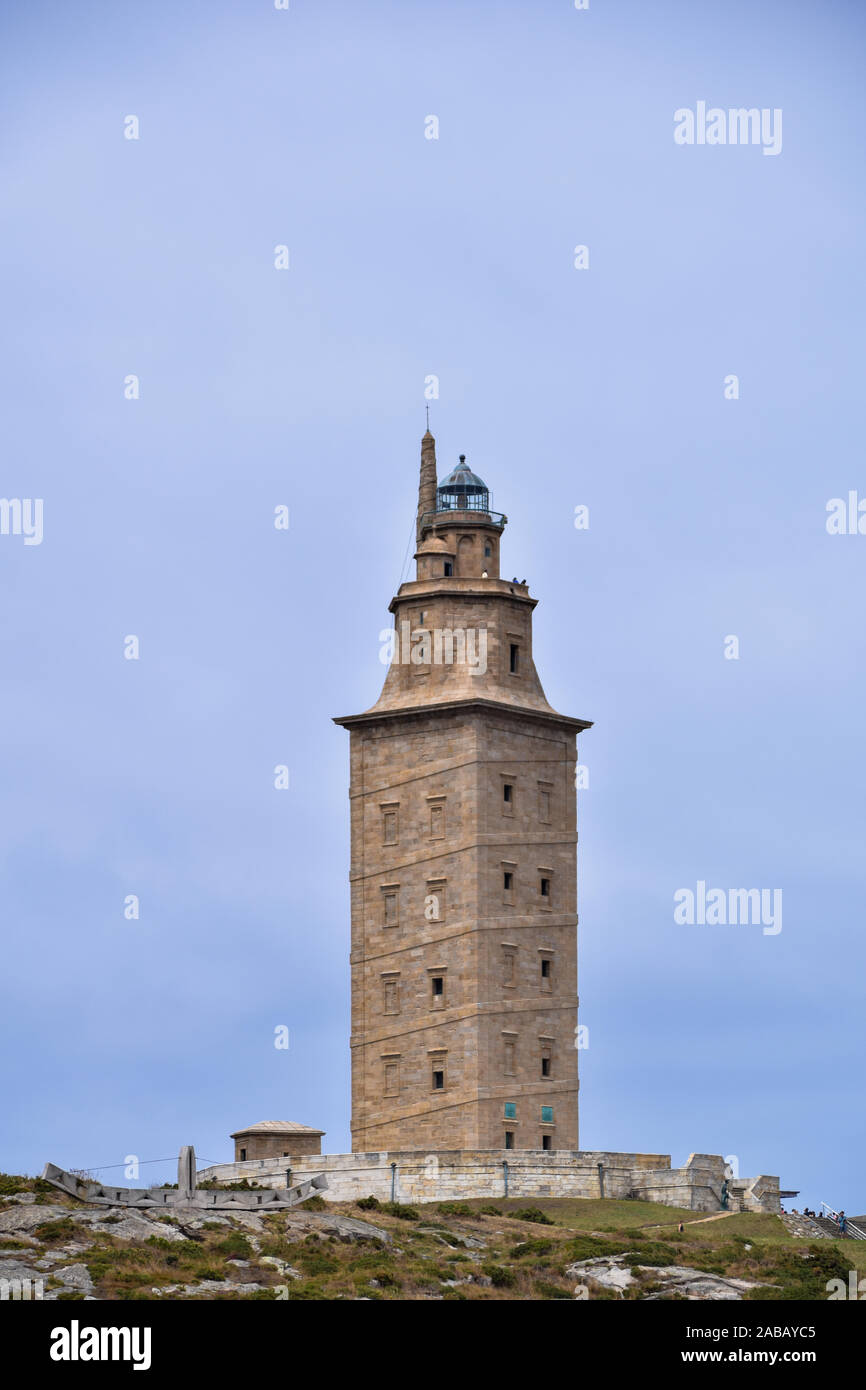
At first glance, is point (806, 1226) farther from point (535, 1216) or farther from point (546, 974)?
point (546, 974)

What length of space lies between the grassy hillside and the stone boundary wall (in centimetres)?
245

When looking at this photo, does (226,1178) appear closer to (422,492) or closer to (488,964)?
(488,964)

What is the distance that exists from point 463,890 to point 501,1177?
10900 mm

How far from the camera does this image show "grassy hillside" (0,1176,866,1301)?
236ft

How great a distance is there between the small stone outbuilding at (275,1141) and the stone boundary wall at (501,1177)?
4086 mm

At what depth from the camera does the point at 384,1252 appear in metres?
77.0

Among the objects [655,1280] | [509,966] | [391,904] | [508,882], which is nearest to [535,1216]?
[655,1280]

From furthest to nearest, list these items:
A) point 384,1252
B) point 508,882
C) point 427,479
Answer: point 427,479 < point 508,882 < point 384,1252

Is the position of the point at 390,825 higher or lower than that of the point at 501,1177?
higher

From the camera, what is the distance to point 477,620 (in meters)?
98.9

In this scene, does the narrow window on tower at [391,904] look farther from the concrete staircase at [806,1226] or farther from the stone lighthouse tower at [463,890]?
the concrete staircase at [806,1226]

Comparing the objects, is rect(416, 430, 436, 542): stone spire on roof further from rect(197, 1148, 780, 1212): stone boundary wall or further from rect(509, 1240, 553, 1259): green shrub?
rect(509, 1240, 553, 1259): green shrub

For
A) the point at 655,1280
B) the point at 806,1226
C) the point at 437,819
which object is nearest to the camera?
the point at 655,1280
